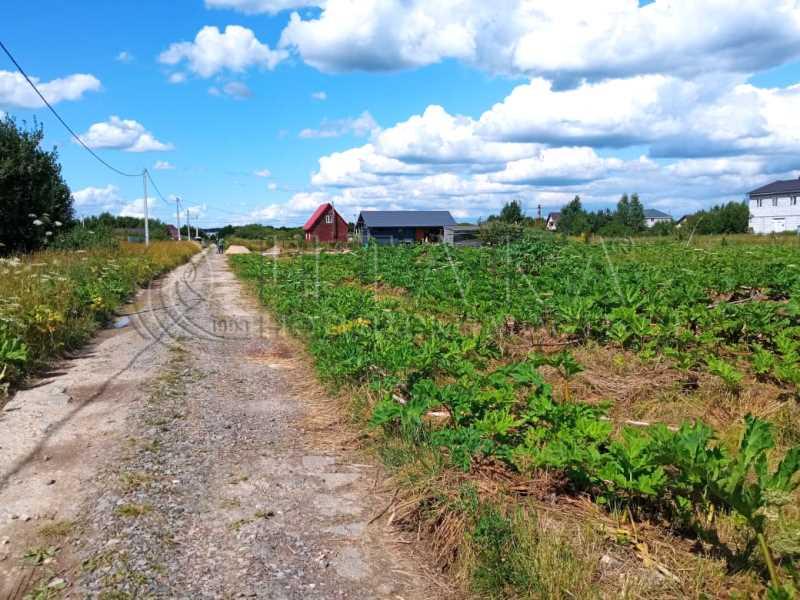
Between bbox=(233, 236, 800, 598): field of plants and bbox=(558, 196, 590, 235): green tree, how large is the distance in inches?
2396

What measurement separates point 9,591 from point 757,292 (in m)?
10.0

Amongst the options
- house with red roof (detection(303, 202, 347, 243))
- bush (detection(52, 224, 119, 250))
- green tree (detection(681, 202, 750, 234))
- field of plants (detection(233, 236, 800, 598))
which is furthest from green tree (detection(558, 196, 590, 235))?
field of plants (detection(233, 236, 800, 598))

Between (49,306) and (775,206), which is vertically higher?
(775,206)

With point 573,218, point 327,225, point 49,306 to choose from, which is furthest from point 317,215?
point 49,306

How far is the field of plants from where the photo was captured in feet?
8.89

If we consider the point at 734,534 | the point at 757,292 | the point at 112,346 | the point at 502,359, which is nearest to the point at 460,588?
the point at 734,534

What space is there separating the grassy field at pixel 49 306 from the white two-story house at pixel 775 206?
6214 cm

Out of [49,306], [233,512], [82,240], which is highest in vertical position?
[82,240]

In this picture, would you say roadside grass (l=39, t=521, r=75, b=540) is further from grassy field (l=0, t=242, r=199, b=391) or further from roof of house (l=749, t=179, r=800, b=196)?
roof of house (l=749, t=179, r=800, b=196)

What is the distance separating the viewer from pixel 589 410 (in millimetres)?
3775

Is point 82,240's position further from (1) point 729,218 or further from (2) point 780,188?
(2) point 780,188

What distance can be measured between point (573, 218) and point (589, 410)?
75496 millimetres

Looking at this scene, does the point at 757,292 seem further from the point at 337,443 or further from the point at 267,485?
the point at 267,485

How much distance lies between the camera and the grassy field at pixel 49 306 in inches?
267
